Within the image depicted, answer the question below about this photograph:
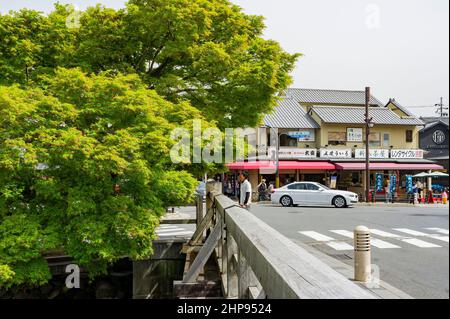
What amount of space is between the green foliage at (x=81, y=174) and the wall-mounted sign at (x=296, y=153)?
2394 cm

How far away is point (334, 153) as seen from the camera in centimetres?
3256

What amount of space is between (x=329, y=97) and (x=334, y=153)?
9021 mm

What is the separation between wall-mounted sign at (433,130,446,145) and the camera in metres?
38.9

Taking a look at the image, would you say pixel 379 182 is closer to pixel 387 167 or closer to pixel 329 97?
pixel 387 167

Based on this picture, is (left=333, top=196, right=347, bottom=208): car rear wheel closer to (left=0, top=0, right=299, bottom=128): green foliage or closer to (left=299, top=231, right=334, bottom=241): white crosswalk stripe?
(left=299, top=231, right=334, bottom=241): white crosswalk stripe

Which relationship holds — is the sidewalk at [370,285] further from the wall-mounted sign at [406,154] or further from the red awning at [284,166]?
the wall-mounted sign at [406,154]

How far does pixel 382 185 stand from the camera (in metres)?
31.8

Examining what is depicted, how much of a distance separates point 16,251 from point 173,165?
10.5ft

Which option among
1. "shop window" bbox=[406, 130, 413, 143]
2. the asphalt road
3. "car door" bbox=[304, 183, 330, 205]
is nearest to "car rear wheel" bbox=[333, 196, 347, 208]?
"car door" bbox=[304, 183, 330, 205]

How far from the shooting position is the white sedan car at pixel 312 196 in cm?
2267

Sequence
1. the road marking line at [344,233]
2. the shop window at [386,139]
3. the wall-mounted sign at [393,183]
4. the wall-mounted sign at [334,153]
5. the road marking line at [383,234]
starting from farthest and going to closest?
the shop window at [386,139]
the wall-mounted sign at [334,153]
the wall-mounted sign at [393,183]
the road marking line at [344,233]
the road marking line at [383,234]

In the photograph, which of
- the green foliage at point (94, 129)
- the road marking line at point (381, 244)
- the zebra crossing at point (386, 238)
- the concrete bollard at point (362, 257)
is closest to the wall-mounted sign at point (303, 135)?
the zebra crossing at point (386, 238)

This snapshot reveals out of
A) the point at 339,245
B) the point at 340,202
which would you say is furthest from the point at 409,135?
the point at 339,245
